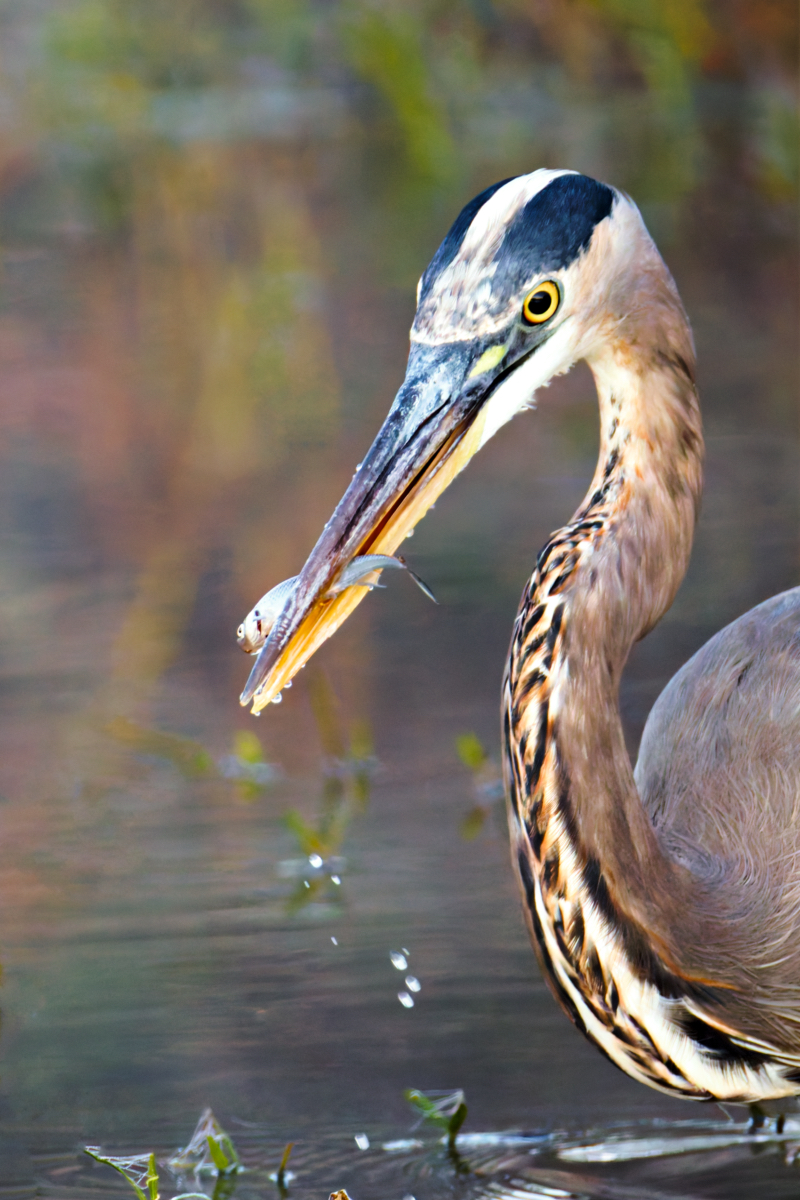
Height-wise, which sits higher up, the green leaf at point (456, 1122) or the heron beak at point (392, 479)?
the heron beak at point (392, 479)

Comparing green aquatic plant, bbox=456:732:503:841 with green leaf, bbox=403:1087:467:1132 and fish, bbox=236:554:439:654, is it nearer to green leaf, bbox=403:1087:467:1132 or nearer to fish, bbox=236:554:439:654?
green leaf, bbox=403:1087:467:1132

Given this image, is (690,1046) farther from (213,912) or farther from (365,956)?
(213,912)

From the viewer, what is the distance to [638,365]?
220 centimetres

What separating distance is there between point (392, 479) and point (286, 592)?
18 centimetres

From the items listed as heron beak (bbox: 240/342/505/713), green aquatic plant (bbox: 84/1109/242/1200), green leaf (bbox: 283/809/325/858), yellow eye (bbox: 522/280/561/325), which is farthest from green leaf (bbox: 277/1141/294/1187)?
yellow eye (bbox: 522/280/561/325)

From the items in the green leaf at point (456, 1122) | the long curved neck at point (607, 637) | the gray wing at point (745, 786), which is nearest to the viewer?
the long curved neck at point (607, 637)

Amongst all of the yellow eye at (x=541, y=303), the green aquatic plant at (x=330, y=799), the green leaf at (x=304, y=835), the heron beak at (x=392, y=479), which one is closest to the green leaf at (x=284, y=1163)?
the heron beak at (x=392, y=479)

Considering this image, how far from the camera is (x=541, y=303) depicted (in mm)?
2100

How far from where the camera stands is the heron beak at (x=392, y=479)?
2.08 metres

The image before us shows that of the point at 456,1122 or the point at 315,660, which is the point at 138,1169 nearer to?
the point at 456,1122

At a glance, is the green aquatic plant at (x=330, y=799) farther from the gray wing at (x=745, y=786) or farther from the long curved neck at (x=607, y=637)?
the long curved neck at (x=607, y=637)

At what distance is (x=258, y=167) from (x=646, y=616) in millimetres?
8992

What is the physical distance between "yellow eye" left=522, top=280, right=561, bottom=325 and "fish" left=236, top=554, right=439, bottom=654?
321mm

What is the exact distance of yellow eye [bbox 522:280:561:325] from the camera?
208cm
